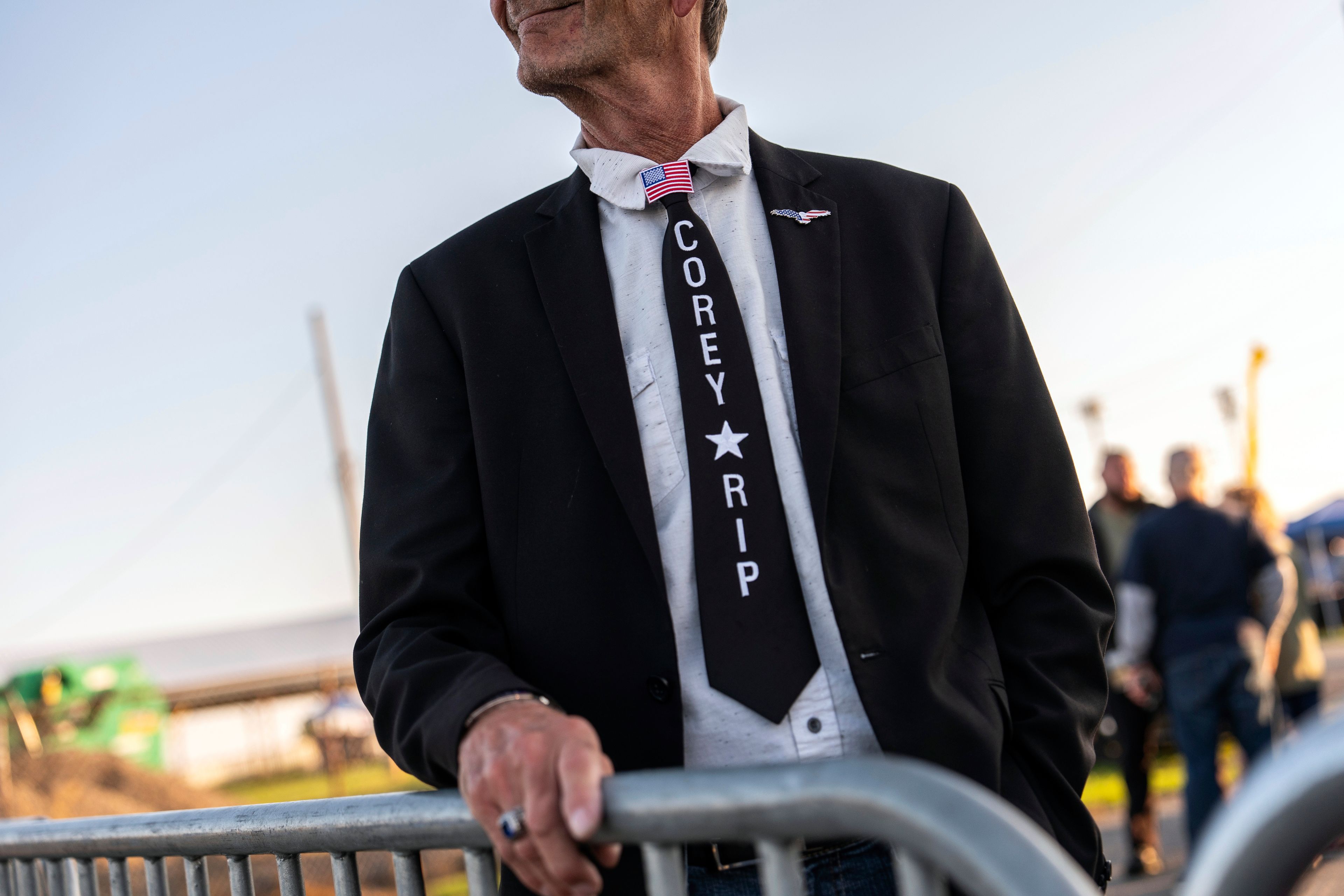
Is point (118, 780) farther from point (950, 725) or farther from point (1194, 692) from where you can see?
point (950, 725)

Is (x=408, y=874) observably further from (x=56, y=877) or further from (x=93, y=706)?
(x=93, y=706)

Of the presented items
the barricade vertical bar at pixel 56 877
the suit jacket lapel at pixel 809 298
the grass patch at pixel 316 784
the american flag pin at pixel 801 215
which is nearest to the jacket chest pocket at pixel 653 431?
the suit jacket lapel at pixel 809 298

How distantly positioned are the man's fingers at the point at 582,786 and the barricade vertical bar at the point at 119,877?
0.84 meters

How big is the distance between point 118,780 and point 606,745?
8786mm

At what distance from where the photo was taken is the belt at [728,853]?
4.66ft

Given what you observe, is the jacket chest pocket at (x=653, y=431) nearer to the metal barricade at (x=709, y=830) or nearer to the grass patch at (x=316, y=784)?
the metal barricade at (x=709, y=830)

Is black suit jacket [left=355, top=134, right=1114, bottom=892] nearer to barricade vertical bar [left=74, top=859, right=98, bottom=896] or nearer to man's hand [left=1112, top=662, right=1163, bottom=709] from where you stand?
barricade vertical bar [left=74, top=859, right=98, bottom=896]

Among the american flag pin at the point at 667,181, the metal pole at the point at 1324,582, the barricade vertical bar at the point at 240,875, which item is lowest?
the metal pole at the point at 1324,582

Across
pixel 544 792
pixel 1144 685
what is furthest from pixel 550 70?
pixel 1144 685

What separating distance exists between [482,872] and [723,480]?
0.57 m

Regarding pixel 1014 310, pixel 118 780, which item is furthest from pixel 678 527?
pixel 118 780

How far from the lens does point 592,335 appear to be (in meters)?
1.59

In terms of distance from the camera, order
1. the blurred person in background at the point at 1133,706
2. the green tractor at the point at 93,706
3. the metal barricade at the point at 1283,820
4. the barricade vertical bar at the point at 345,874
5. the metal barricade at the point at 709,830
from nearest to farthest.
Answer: the metal barricade at the point at 1283,820 < the metal barricade at the point at 709,830 < the barricade vertical bar at the point at 345,874 < the blurred person in background at the point at 1133,706 < the green tractor at the point at 93,706

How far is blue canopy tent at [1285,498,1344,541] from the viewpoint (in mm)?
26188
